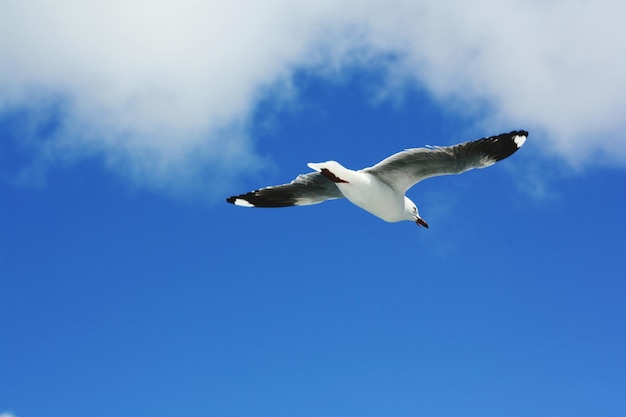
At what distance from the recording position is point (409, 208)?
12398mm

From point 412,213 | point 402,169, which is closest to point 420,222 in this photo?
point 412,213

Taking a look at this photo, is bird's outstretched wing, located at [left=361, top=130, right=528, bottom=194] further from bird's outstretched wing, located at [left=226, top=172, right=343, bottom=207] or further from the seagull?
bird's outstretched wing, located at [left=226, top=172, right=343, bottom=207]

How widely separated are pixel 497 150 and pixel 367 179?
1.90 m

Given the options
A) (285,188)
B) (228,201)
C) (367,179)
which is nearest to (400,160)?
(367,179)

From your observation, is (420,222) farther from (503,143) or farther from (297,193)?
(503,143)

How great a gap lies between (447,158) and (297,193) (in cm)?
275

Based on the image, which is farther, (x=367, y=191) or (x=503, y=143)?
(x=367, y=191)

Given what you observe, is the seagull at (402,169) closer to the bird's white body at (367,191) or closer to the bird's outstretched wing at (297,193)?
the bird's white body at (367,191)

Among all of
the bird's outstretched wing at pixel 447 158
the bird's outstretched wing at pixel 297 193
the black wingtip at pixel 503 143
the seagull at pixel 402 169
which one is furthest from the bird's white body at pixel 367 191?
the black wingtip at pixel 503 143

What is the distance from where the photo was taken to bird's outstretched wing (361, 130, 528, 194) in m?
11.1

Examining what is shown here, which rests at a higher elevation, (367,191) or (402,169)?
(402,169)

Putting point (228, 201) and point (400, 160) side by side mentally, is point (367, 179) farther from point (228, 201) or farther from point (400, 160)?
point (228, 201)

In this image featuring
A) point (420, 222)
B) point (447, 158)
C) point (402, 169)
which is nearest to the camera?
point (447, 158)

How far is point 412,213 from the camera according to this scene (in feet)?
41.2
